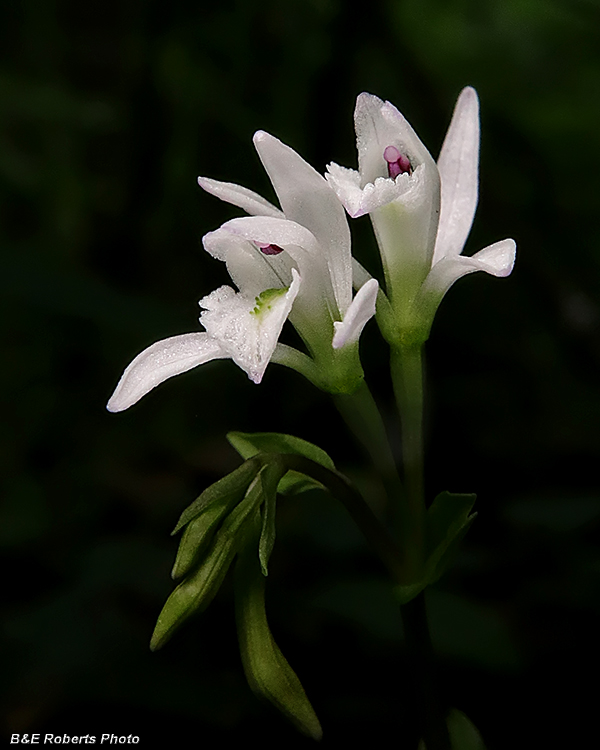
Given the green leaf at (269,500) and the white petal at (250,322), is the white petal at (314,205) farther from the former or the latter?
the green leaf at (269,500)

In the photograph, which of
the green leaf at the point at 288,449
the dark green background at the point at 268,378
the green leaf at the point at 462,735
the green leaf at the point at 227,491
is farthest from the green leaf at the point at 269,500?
the dark green background at the point at 268,378

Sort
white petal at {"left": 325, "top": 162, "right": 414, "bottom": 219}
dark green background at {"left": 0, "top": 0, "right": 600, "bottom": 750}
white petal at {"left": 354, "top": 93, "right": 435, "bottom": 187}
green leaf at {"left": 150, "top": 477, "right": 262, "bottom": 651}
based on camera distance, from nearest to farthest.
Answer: green leaf at {"left": 150, "top": 477, "right": 262, "bottom": 651} → white petal at {"left": 325, "top": 162, "right": 414, "bottom": 219} → white petal at {"left": 354, "top": 93, "right": 435, "bottom": 187} → dark green background at {"left": 0, "top": 0, "right": 600, "bottom": 750}

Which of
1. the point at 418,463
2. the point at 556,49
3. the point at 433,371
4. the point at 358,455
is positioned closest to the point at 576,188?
the point at 556,49

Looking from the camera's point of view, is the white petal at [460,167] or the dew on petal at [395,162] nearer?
the dew on petal at [395,162]

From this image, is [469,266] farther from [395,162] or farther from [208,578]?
[208,578]

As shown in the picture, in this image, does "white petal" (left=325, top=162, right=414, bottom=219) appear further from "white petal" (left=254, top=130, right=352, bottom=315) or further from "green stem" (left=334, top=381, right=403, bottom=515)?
"green stem" (left=334, top=381, right=403, bottom=515)

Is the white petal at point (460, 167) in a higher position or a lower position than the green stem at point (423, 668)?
higher

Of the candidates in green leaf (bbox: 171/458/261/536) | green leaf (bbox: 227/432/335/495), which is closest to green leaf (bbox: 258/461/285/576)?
green leaf (bbox: 171/458/261/536)
